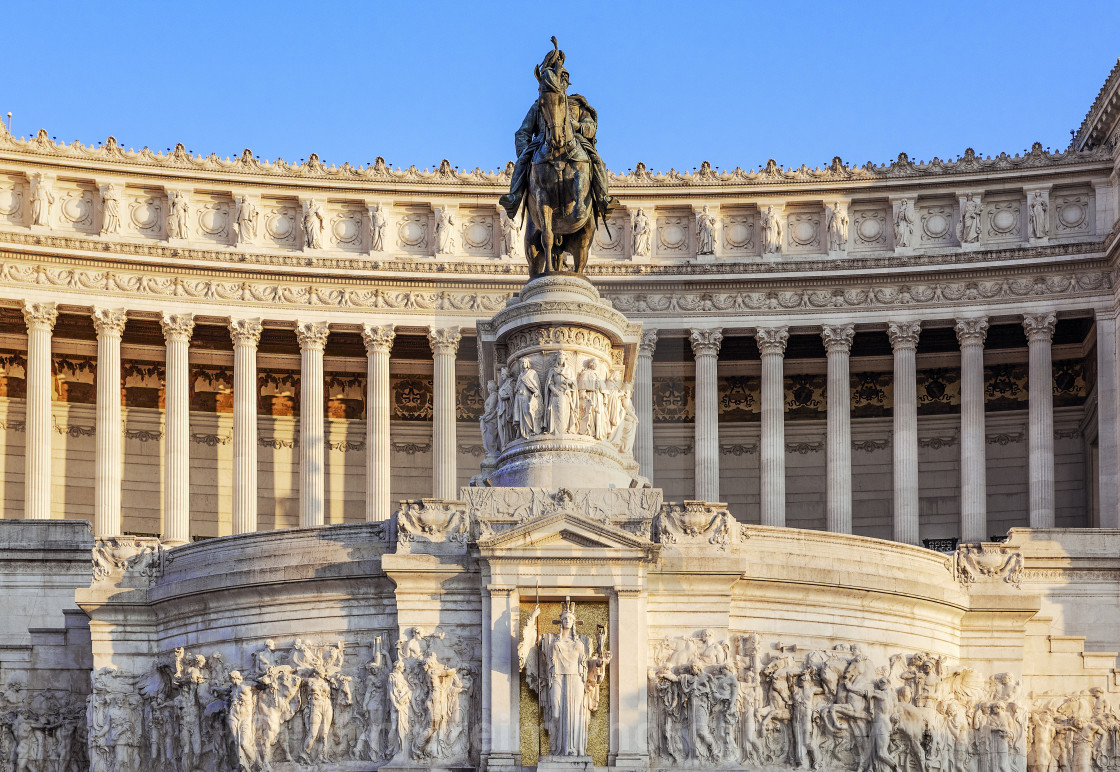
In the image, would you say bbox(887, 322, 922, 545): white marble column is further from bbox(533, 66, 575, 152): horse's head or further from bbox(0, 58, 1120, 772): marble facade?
bbox(533, 66, 575, 152): horse's head

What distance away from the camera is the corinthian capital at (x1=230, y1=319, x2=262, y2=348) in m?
74.2

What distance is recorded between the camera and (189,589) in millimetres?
39062

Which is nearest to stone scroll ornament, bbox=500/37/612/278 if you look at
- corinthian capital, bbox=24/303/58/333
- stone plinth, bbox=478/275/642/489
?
stone plinth, bbox=478/275/642/489

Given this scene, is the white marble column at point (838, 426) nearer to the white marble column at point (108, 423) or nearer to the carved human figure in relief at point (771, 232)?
the carved human figure in relief at point (771, 232)

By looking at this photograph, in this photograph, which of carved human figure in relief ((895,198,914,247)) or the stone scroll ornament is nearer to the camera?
the stone scroll ornament

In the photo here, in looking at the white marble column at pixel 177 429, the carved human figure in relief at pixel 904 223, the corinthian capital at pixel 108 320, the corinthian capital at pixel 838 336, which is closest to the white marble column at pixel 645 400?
the corinthian capital at pixel 838 336

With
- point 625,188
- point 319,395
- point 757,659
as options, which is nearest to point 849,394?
point 625,188

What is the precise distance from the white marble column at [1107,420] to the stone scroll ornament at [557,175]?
101ft

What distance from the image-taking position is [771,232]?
76.2 m

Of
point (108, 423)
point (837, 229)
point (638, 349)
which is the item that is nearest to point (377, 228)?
point (108, 423)

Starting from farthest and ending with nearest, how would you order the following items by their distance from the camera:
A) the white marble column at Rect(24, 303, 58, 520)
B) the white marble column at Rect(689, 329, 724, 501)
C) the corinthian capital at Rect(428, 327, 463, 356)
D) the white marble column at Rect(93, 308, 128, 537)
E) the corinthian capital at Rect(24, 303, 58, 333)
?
the corinthian capital at Rect(428, 327, 463, 356)
the white marble column at Rect(689, 329, 724, 501)
the corinthian capital at Rect(24, 303, 58, 333)
the white marble column at Rect(93, 308, 128, 537)
the white marble column at Rect(24, 303, 58, 520)

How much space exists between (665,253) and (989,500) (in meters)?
15.3

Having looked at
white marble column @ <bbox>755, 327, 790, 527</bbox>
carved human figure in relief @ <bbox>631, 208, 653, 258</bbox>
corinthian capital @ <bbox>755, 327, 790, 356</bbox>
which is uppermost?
carved human figure in relief @ <bbox>631, 208, 653, 258</bbox>

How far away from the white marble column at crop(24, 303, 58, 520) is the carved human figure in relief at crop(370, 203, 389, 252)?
38.7 ft
